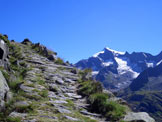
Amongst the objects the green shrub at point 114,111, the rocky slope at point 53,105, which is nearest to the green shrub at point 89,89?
the rocky slope at point 53,105

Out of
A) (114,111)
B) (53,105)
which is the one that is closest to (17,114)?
(53,105)

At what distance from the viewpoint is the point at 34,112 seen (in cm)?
788

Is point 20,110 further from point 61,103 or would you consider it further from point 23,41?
point 23,41

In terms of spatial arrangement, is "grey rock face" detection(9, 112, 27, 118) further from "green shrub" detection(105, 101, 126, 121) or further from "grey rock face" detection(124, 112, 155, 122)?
"grey rock face" detection(124, 112, 155, 122)

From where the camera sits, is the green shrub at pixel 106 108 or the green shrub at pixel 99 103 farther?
the green shrub at pixel 99 103

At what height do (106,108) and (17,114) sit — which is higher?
(106,108)

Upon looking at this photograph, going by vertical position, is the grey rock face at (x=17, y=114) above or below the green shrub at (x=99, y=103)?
below

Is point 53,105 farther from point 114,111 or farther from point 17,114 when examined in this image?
point 114,111

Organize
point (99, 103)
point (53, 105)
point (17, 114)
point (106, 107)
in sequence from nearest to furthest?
1. point (17, 114)
2. point (53, 105)
3. point (106, 107)
4. point (99, 103)

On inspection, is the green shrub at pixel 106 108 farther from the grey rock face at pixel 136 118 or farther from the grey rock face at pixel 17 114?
the grey rock face at pixel 17 114

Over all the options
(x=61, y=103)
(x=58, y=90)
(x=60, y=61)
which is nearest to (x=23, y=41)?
(x=60, y=61)

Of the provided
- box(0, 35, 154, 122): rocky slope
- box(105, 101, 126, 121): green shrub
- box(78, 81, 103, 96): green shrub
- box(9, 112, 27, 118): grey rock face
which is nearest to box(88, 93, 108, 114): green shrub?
box(0, 35, 154, 122): rocky slope

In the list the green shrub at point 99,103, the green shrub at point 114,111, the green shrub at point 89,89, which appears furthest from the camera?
the green shrub at point 89,89

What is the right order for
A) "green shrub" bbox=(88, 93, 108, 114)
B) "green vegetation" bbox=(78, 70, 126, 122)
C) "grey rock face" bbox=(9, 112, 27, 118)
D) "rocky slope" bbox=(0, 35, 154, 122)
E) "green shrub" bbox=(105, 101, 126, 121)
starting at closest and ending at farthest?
"grey rock face" bbox=(9, 112, 27, 118), "rocky slope" bbox=(0, 35, 154, 122), "green shrub" bbox=(105, 101, 126, 121), "green vegetation" bbox=(78, 70, 126, 122), "green shrub" bbox=(88, 93, 108, 114)
